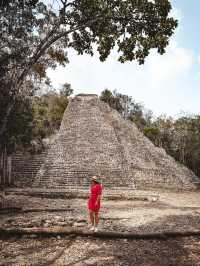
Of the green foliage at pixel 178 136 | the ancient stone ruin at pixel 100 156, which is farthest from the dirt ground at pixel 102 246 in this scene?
the green foliage at pixel 178 136

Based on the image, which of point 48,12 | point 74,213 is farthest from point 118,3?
point 74,213

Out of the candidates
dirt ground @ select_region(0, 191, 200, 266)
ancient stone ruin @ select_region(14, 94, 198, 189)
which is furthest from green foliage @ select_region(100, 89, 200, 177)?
dirt ground @ select_region(0, 191, 200, 266)

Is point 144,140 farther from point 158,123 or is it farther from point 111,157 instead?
point 158,123

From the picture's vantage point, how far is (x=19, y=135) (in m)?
17.6

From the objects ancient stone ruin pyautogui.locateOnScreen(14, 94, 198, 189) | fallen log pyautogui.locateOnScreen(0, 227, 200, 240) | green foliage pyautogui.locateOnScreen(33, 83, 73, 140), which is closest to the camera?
fallen log pyautogui.locateOnScreen(0, 227, 200, 240)

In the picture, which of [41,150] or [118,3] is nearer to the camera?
[118,3]

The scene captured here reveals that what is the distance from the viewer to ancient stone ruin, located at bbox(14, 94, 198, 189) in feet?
83.3

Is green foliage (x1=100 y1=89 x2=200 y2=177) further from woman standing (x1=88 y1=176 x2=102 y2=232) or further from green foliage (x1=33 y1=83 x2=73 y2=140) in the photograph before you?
woman standing (x1=88 y1=176 x2=102 y2=232)

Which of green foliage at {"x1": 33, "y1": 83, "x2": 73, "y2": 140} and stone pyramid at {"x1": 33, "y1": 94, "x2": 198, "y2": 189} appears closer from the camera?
stone pyramid at {"x1": 33, "y1": 94, "x2": 198, "y2": 189}

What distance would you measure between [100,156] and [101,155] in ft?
0.55

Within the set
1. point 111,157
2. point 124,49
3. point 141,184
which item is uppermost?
point 124,49

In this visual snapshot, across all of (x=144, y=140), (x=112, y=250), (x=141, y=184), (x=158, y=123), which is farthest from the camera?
(x=158, y=123)

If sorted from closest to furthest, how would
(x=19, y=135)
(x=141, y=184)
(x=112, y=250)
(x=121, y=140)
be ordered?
1. (x=112, y=250)
2. (x=19, y=135)
3. (x=141, y=184)
4. (x=121, y=140)

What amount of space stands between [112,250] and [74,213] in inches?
220
